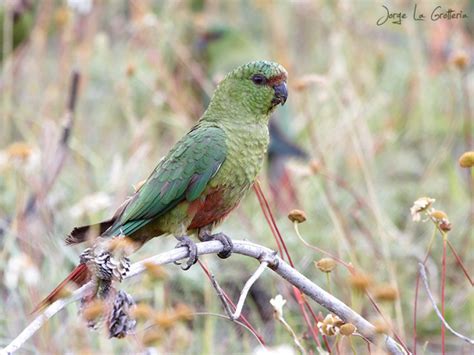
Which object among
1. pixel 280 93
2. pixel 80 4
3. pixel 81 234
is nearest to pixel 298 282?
pixel 81 234

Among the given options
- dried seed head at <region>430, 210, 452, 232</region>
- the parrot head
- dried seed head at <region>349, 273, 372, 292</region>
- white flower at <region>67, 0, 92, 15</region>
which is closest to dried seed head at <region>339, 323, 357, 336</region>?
dried seed head at <region>349, 273, 372, 292</region>

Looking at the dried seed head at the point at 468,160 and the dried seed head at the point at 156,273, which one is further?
the dried seed head at the point at 468,160

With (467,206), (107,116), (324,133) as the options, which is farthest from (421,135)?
(107,116)

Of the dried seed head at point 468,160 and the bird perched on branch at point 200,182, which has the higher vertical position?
the dried seed head at point 468,160

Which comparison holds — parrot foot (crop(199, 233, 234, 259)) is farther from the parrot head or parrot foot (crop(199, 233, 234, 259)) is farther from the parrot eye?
the parrot eye

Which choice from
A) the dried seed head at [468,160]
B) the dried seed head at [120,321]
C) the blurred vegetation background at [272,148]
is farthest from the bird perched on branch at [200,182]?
the dried seed head at [468,160]

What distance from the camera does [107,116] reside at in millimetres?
4973

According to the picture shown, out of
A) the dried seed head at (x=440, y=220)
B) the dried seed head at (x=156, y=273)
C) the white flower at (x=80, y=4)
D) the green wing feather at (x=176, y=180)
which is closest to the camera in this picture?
the dried seed head at (x=156, y=273)

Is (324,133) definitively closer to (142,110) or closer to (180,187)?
(142,110)

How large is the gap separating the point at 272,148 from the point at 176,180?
8.02 feet

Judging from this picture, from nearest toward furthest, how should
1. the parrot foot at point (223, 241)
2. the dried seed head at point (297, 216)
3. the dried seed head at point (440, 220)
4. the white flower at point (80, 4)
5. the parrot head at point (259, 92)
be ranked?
the dried seed head at point (440, 220) < the dried seed head at point (297, 216) < the parrot foot at point (223, 241) < the parrot head at point (259, 92) < the white flower at point (80, 4)

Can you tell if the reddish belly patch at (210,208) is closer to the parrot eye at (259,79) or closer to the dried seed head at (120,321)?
the parrot eye at (259,79)

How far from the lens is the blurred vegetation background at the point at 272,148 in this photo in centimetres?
318

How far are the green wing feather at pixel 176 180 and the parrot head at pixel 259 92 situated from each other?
0.55 feet
